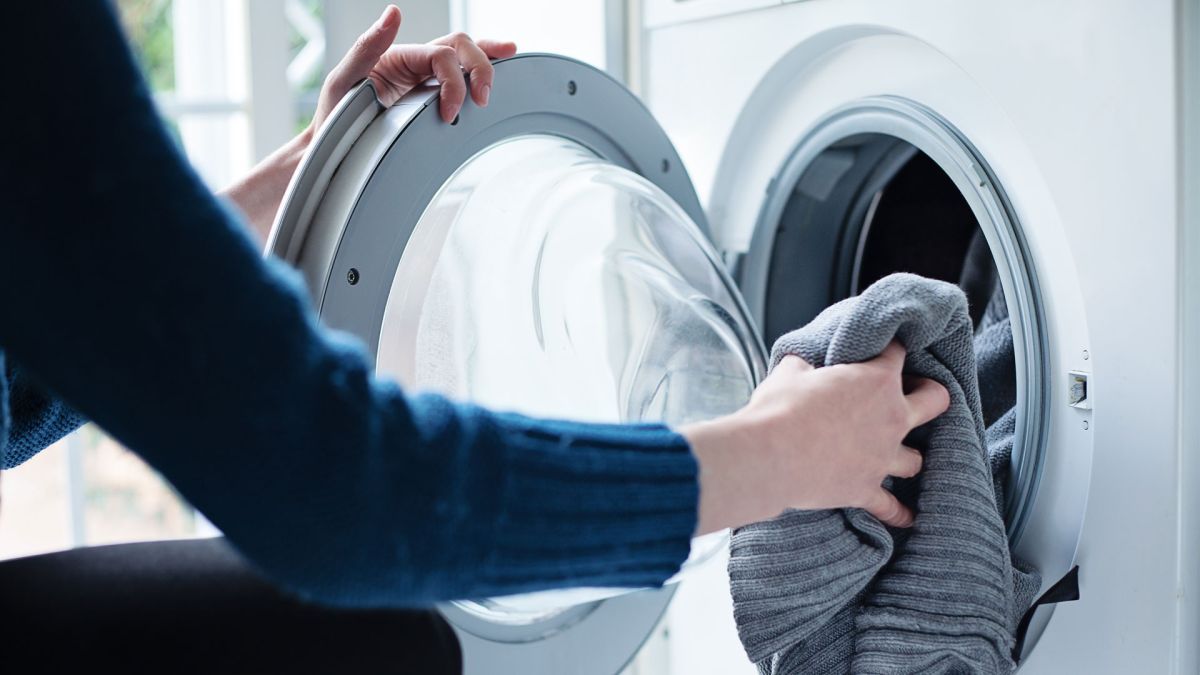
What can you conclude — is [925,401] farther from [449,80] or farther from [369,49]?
[369,49]

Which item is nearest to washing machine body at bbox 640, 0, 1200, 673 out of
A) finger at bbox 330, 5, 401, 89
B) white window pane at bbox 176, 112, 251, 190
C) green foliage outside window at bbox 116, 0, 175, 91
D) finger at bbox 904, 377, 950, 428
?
finger at bbox 904, 377, 950, 428

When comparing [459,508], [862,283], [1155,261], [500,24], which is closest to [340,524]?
[459,508]

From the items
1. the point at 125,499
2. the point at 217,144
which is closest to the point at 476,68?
the point at 217,144

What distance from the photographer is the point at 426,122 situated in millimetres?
758

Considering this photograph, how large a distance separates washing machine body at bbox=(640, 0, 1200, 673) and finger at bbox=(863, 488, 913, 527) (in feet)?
0.39

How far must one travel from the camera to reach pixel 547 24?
1.22 m

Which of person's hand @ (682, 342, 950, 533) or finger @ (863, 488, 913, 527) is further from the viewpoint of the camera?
finger @ (863, 488, 913, 527)

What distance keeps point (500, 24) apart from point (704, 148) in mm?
346

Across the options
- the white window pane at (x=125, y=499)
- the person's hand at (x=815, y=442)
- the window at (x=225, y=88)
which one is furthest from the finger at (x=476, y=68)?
the white window pane at (x=125, y=499)

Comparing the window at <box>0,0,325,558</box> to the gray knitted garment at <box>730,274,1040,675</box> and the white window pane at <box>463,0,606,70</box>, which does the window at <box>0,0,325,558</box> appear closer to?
the white window pane at <box>463,0,606,70</box>

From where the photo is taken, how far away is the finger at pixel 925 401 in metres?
0.66

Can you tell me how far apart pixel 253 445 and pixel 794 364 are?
36 centimetres

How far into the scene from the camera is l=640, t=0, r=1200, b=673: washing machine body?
0.64 metres

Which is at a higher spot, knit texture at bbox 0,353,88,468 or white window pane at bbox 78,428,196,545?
white window pane at bbox 78,428,196,545
